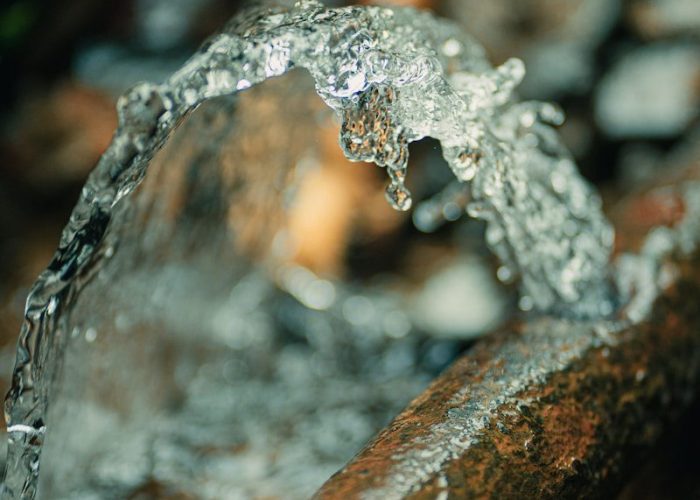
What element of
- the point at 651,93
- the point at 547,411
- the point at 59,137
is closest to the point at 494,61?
the point at 651,93

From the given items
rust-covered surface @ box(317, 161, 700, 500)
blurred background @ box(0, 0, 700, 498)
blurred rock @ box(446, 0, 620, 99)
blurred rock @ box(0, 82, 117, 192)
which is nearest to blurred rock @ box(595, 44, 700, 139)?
blurred background @ box(0, 0, 700, 498)

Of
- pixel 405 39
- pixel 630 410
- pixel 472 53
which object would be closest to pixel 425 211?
pixel 472 53

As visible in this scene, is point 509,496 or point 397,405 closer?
point 509,496

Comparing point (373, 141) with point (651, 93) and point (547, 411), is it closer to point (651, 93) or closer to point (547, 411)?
point (547, 411)

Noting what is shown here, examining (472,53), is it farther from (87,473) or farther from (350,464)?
(87,473)

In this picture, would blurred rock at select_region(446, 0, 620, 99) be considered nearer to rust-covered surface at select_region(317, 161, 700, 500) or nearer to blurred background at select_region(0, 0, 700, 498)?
blurred background at select_region(0, 0, 700, 498)

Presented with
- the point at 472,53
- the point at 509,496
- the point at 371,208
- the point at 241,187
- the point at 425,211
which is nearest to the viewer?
the point at 509,496
